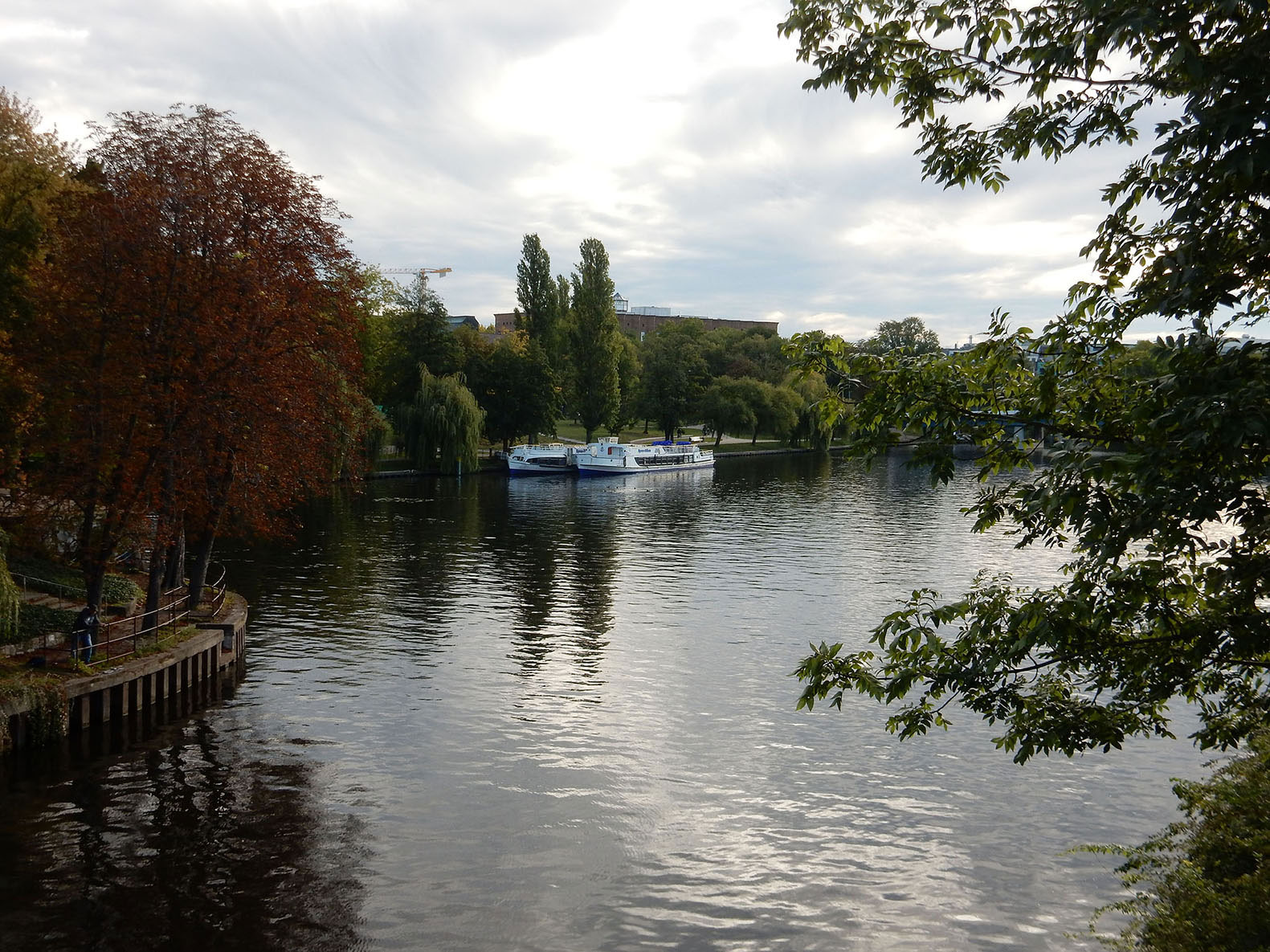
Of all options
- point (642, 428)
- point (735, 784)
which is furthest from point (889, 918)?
point (642, 428)

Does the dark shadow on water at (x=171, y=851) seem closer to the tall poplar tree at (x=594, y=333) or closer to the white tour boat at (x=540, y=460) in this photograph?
the white tour boat at (x=540, y=460)

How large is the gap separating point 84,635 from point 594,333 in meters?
95.9

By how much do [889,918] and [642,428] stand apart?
146 meters

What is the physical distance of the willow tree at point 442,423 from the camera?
8694 cm

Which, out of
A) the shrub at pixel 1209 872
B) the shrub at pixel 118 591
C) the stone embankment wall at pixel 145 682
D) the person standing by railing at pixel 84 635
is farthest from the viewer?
the shrub at pixel 118 591

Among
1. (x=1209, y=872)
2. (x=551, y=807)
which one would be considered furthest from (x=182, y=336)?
(x=1209, y=872)

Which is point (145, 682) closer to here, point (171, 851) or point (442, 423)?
point (171, 851)

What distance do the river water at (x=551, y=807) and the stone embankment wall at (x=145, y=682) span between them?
2.36 ft

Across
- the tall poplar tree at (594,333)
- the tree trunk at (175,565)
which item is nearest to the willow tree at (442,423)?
the tall poplar tree at (594,333)

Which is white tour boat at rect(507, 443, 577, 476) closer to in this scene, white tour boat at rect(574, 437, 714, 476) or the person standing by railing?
white tour boat at rect(574, 437, 714, 476)

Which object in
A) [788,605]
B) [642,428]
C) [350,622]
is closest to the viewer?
[350,622]

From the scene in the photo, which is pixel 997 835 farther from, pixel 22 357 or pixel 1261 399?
pixel 22 357

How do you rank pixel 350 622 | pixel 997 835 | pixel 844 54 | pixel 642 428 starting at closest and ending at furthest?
pixel 844 54, pixel 997 835, pixel 350 622, pixel 642 428

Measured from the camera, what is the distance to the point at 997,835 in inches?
771
